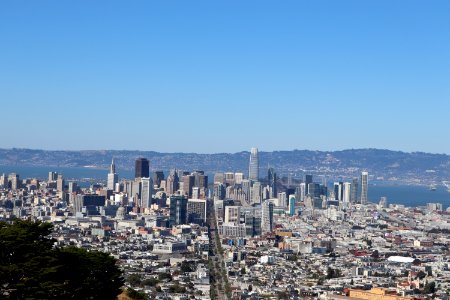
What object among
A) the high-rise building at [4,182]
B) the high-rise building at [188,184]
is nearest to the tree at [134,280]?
the high-rise building at [188,184]

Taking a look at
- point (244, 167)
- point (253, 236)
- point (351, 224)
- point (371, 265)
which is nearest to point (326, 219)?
point (351, 224)

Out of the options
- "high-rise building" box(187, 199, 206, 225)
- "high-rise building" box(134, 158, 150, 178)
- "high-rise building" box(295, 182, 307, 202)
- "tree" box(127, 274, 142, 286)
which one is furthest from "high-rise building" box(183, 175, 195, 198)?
"tree" box(127, 274, 142, 286)

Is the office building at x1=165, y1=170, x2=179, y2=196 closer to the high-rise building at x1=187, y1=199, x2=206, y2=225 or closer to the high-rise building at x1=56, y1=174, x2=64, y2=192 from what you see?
the high-rise building at x1=56, y1=174, x2=64, y2=192

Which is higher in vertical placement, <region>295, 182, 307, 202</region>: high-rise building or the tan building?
<region>295, 182, 307, 202</region>: high-rise building

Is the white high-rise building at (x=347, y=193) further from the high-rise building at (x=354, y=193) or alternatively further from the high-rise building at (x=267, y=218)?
the high-rise building at (x=267, y=218)

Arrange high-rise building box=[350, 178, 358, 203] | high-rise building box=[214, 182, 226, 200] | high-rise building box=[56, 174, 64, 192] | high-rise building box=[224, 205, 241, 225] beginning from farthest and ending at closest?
high-rise building box=[350, 178, 358, 203], high-rise building box=[214, 182, 226, 200], high-rise building box=[56, 174, 64, 192], high-rise building box=[224, 205, 241, 225]

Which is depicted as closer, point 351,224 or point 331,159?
point 351,224

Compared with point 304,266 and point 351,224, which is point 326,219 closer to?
point 351,224
